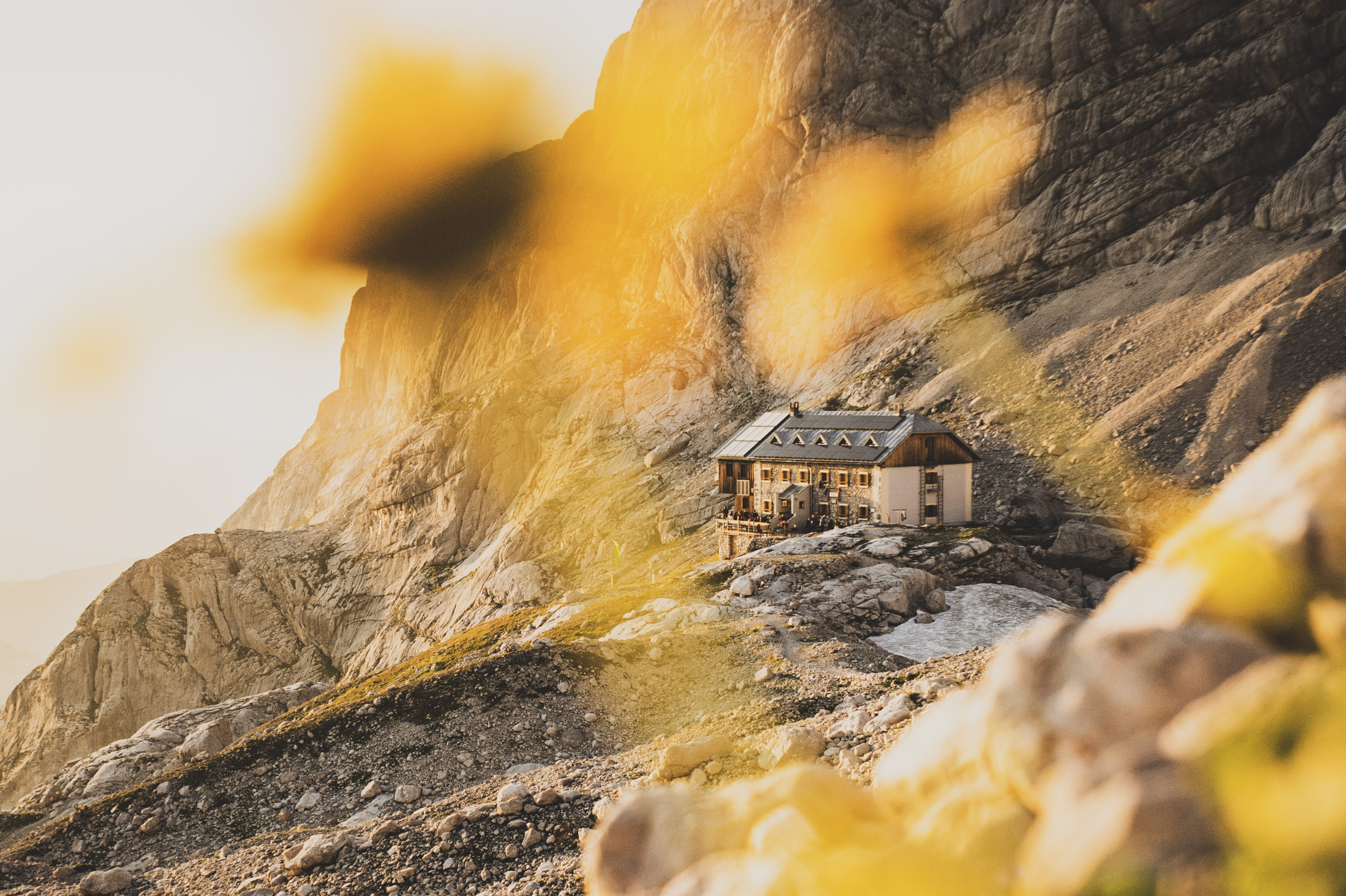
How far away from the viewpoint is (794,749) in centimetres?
1548

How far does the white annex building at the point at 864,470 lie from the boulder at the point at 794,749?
4807 centimetres

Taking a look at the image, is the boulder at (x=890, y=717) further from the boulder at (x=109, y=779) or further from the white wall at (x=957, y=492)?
the white wall at (x=957, y=492)

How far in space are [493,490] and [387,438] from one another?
212 ft

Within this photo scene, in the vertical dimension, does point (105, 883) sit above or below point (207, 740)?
above

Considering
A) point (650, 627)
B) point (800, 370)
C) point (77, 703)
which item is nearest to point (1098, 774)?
point (650, 627)

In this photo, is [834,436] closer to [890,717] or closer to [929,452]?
[929,452]

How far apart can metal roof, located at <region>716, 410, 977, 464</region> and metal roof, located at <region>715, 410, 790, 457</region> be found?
73 millimetres

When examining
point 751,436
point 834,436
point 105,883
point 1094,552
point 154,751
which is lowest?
point 154,751

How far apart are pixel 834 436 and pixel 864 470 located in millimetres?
5728

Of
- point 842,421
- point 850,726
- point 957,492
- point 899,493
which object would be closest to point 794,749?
point 850,726

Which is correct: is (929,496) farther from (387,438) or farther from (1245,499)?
(387,438)

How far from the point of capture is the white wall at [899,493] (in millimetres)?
62156

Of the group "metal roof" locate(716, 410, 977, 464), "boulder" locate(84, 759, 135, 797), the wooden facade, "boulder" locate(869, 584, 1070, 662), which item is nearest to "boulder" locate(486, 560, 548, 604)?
"metal roof" locate(716, 410, 977, 464)

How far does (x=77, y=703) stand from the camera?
108 m
